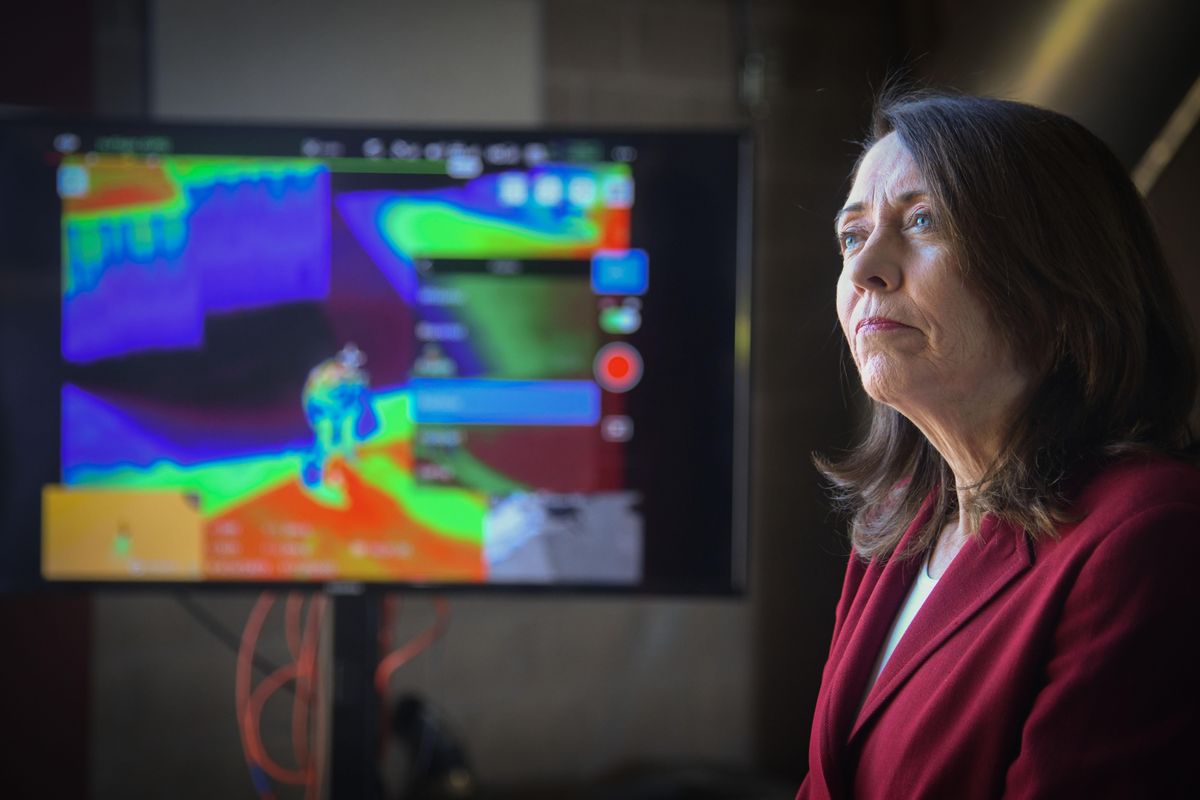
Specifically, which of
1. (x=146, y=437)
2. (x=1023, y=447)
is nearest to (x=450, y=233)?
(x=146, y=437)

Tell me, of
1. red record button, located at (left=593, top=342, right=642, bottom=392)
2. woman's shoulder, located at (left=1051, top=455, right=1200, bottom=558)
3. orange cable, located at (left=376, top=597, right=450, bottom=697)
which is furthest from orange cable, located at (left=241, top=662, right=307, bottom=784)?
woman's shoulder, located at (left=1051, top=455, right=1200, bottom=558)

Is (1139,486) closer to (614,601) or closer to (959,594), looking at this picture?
(959,594)

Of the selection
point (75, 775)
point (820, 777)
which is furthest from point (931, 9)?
point (75, 775)

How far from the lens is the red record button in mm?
1570

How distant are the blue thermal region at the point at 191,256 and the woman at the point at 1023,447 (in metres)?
0.89

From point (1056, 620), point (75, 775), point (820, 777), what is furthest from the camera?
point (75, 775)

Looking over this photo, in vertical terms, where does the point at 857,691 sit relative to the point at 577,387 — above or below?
below

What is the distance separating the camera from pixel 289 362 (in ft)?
5.10

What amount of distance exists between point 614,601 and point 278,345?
0.93 meters

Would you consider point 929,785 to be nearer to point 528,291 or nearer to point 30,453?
point 528,291

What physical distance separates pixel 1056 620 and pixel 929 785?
0.15 meters

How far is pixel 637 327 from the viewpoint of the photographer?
1.57 metres

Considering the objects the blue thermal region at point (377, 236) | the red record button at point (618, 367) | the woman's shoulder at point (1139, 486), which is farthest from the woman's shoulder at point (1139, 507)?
the blue thermal region at point (377, 236)
